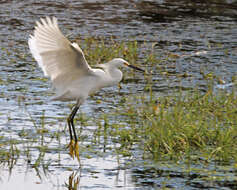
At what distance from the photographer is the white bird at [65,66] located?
Result: 22.1ft

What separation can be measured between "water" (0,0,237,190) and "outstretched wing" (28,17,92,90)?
516 millimetres

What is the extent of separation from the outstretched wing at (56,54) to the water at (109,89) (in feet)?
1.69

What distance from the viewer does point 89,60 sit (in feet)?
38.8

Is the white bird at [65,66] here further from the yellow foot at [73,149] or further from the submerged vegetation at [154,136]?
the submerged vegetation at [154,136]

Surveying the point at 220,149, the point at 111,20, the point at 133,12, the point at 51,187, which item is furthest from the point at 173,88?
the point at 133,12

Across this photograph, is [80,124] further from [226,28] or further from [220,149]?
[226,28]

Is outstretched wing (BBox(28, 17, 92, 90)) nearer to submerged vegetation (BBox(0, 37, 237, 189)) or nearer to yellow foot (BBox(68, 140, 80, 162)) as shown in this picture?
submerged vegetation (BBox(0, 37, 237, 189))


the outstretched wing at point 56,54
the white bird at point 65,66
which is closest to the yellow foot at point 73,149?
the white bird at point 65,66

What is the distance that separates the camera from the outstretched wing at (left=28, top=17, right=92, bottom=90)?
6695mm

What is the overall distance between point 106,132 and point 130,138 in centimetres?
43

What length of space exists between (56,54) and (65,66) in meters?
0.28

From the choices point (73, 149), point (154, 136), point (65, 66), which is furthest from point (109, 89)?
point (73, 149)

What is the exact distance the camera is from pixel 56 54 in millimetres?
6969

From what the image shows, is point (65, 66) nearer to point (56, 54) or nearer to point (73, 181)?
point (56, 54)
